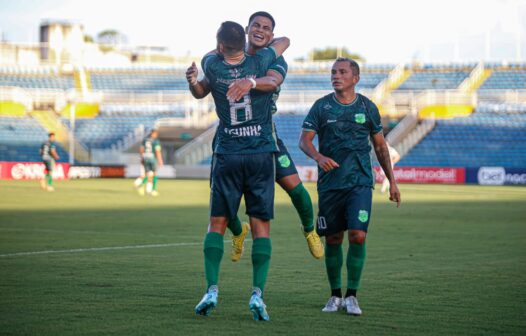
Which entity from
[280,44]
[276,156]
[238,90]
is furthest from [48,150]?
[238,90]

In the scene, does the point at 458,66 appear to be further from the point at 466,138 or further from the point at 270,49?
the point at 270,49

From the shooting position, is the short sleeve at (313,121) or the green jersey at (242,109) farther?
the short sleeve at (313,121)

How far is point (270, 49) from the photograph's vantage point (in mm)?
8516

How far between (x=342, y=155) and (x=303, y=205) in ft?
3.16

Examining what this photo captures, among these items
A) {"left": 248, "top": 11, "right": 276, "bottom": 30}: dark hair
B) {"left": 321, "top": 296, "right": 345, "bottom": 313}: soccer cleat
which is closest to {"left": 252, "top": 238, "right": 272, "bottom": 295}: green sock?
{"left": 321, "top": 296, "right": 345, "bottom": 313}: soccer cleat

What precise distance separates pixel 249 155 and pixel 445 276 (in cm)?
386

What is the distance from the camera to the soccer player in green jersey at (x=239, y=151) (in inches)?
326

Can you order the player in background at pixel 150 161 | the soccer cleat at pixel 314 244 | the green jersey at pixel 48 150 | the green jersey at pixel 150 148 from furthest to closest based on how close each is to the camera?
1. the green jersey at pixel 48 150
2. the green jersey at pixel 150 148
3. the player in background at pixel 150 161
4. the soccer cleat at pixel 314 244

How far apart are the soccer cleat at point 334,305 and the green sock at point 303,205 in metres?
1.06

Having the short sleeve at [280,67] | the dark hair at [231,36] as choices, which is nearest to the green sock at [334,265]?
the short sleeve at [280,67]

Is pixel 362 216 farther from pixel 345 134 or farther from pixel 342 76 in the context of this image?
pixel 342 76

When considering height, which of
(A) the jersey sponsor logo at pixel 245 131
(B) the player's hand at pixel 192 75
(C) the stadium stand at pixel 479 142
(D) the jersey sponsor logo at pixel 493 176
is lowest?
(D) the jersey sponsor logo at pixel 493 176

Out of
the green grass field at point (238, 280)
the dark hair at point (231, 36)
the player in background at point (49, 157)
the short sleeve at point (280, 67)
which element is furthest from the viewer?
the player in background at point (49, 157)

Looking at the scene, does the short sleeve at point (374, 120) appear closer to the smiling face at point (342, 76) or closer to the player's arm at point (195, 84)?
the smiling face at point (342, 76)
